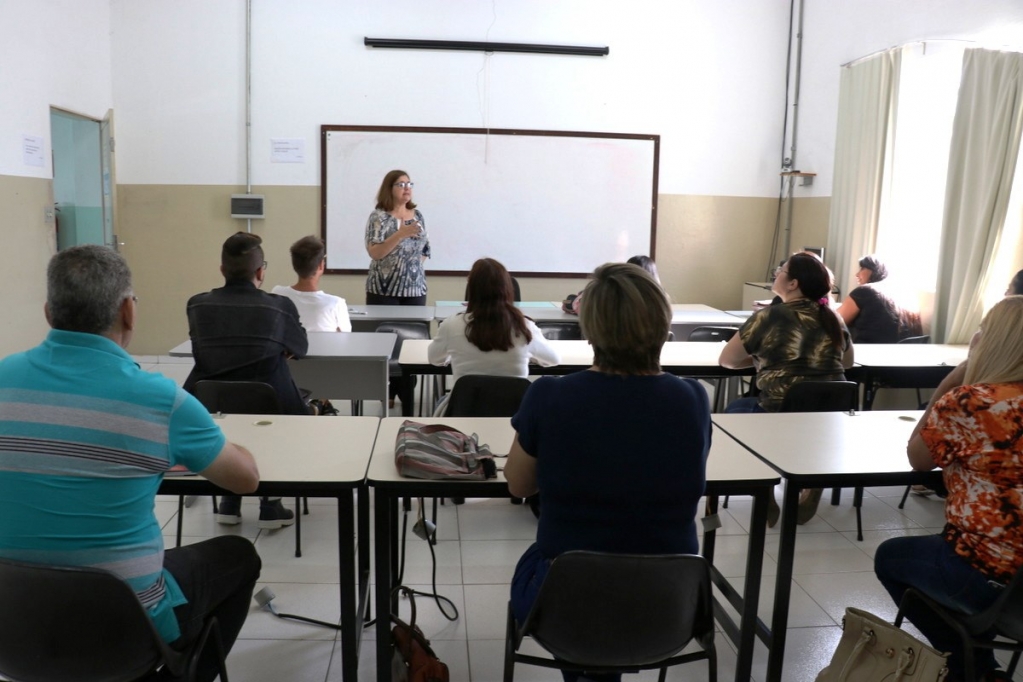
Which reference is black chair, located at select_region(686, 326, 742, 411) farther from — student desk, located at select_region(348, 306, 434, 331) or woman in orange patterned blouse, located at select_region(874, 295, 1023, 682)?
woman in orange patterned blouse, located at select_region(874, 295, 1023, 682)

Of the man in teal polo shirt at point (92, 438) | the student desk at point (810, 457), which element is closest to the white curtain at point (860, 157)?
the student desk at point (810, 457)

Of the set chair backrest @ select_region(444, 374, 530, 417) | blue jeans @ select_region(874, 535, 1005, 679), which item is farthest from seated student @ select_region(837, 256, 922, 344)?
blue jeans @ select_region(874, 535, 1005, 679)

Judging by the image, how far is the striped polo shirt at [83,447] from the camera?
149cm

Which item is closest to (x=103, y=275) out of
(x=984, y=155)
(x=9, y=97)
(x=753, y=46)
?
(x=9, y=97)

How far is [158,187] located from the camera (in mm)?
6891

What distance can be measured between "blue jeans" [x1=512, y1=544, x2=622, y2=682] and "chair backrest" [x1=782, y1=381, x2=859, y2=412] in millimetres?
1680

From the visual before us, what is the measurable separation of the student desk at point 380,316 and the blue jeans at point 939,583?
3.16m

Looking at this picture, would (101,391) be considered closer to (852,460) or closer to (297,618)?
(297,618)

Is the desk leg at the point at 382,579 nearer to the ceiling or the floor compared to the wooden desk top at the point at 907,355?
nearer to the floor

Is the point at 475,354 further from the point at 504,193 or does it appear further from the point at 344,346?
the point at 504,193

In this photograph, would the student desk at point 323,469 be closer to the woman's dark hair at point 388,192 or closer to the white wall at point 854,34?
the woman's dark hair at point 388,192

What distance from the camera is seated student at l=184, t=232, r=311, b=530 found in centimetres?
294

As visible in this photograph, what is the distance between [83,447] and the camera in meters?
1.49

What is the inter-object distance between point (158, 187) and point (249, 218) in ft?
2.57
